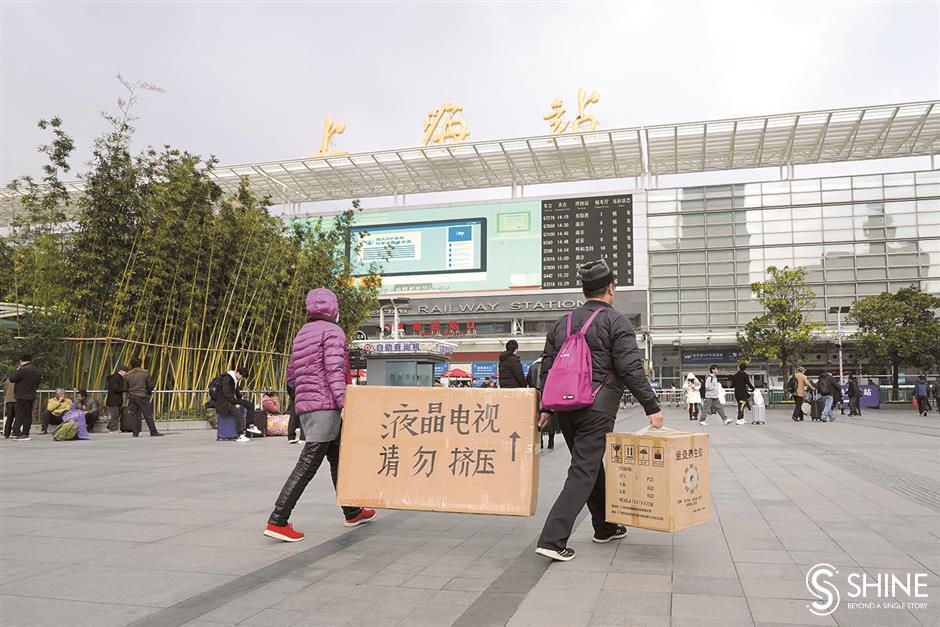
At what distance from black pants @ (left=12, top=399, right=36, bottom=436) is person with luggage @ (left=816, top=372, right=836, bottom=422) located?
18.7 meters

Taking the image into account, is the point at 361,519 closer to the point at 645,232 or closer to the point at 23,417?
the point at 23,417

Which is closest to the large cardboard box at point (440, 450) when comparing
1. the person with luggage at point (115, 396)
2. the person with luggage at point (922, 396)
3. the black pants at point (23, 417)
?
the black pants at point (23, 417)

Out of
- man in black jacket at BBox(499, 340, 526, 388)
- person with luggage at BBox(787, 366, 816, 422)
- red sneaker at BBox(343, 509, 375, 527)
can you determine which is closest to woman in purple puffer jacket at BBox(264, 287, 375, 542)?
red sneaker at BBox(343, 509, 375, 527)

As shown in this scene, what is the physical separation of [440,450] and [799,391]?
1708 centimetres

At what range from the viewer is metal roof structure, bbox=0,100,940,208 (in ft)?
120

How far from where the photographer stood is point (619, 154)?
40156 millimetres

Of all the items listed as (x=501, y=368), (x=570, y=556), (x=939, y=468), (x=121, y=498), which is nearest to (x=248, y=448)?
(x=501, y=368)

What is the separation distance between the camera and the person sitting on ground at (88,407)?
13578 millimetres

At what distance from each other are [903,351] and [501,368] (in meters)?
25.1

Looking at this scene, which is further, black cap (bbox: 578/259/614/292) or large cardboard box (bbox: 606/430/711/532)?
black cap (bbox: 578/259/614/292)

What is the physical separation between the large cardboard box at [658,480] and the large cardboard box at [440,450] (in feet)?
1.46

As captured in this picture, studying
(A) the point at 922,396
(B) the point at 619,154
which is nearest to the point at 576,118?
(B) the point at 619,154

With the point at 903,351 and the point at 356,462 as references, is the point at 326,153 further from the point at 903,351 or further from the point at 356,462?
the point at 356,462

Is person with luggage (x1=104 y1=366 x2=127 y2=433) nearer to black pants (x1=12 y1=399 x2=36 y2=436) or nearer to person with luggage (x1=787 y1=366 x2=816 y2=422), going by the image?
black pants (x1=12 y1=399 x2=36 y2=436)
